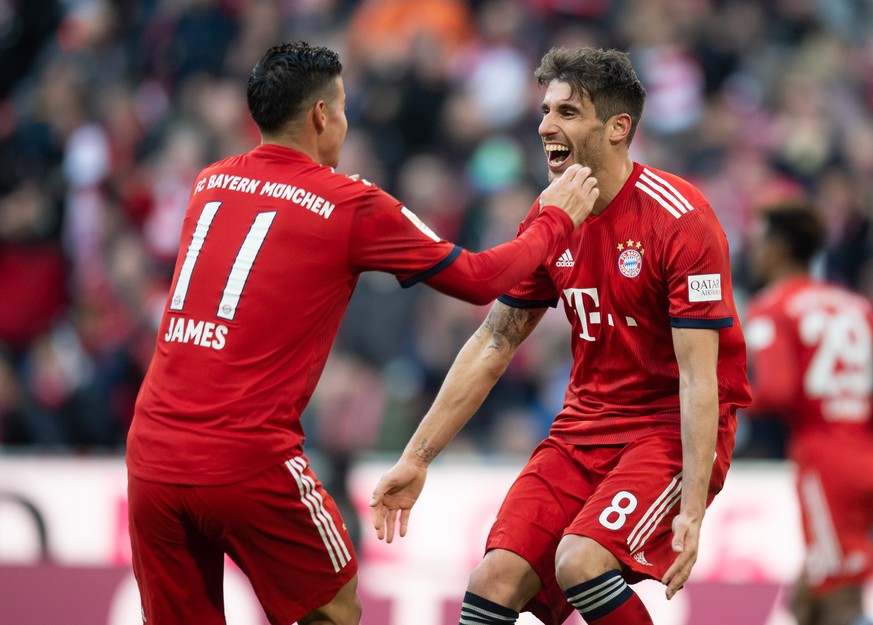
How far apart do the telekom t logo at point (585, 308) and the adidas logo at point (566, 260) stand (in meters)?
0.10

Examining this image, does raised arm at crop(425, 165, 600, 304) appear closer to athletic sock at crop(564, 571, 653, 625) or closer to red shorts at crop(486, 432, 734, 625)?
red shorts at crop(486, 432, 734, 625)

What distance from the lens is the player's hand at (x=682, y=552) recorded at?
15.8 feet

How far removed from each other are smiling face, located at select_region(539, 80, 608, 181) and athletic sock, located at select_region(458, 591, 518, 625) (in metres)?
1.65

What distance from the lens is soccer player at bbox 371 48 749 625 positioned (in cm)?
490

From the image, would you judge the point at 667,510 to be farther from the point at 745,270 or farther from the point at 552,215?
the point at 745,270

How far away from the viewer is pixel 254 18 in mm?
13141

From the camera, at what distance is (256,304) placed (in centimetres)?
476

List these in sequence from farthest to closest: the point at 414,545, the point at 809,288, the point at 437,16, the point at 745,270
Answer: the point at 437,16 < the point at 745,270 < the point at 414,545 < the point at 809,288

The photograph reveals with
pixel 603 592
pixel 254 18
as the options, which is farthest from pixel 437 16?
pixel 603 592

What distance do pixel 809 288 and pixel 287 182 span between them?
3.48 metres

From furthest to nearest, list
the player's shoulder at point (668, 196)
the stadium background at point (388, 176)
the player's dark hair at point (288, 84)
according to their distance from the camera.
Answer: the stadium background at point (388, 176), the player's shoulder at point (668, 196), the player's dark hair at point (288, 84)

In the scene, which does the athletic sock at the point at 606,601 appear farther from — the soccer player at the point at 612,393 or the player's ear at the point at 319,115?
the player's ear at the point at 319,115

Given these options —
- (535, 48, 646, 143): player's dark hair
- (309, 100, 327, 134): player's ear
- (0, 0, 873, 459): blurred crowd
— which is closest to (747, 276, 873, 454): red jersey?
(535, 48, 646, 143): player's dark hair

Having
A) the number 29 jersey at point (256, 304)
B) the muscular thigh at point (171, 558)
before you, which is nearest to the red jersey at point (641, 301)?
the number 29 jersey at point (256, 304)
